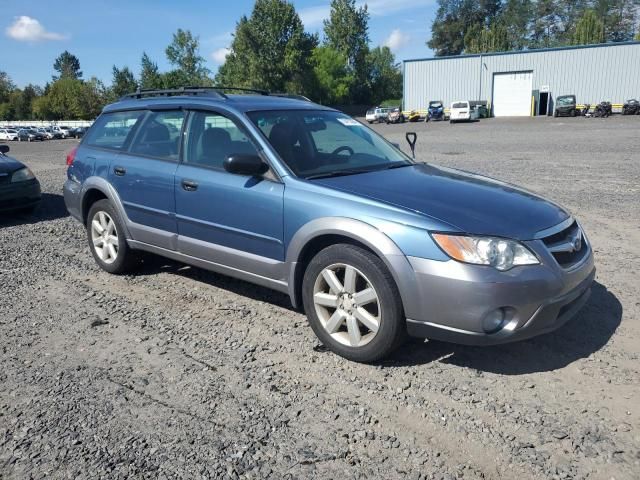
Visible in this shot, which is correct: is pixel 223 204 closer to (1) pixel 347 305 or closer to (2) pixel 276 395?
(1) pixel 347 305

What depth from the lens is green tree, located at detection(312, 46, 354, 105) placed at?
74.9 meters

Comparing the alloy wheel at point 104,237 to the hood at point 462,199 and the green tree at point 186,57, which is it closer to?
the hood at point 462,199

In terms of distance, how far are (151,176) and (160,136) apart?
414 millimetres

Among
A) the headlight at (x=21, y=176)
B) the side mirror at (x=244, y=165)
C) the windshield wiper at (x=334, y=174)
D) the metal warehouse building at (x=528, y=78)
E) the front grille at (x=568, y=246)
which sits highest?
the metal warehouse building at (x=528, y=78)

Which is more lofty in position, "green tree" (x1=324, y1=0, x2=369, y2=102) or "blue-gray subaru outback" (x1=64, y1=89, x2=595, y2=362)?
"green tree" (x1=324, y1=0, x2=369, y2=102)

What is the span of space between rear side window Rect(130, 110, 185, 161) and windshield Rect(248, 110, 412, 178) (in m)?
0.83

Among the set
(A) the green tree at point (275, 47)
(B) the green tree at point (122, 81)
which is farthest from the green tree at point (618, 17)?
(B) the green tree at point (122, 81)

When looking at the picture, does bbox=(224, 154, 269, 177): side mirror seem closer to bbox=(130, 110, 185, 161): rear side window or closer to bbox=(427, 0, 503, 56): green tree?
bbox=(130, 110, 185, 161): rear side window

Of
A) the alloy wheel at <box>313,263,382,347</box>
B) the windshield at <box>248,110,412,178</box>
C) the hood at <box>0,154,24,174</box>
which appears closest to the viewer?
the alloy wheel at <box>313,263,382,347</box>

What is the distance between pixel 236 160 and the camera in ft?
13.1

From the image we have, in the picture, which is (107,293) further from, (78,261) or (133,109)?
(133,109)

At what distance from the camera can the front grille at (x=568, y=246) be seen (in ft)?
11.4

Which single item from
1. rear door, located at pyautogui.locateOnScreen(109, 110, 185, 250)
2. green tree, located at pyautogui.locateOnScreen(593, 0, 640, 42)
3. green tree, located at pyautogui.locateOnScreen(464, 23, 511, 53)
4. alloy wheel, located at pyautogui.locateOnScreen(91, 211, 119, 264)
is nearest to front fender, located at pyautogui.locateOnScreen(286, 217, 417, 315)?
rear door, located at pyautogui.locateOnScreen(109, 110, 185, 250)

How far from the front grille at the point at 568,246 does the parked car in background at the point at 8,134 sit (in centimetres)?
5672
